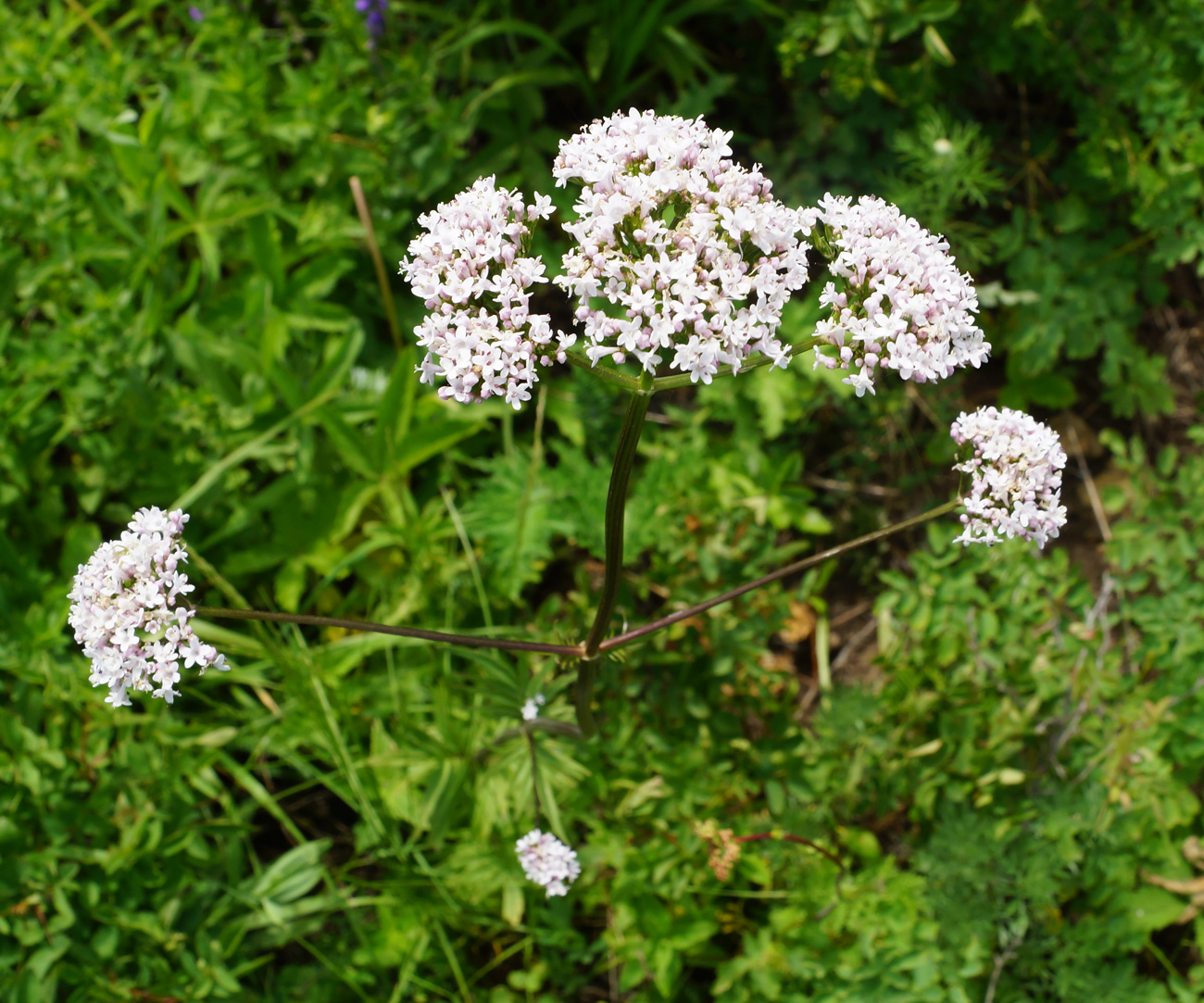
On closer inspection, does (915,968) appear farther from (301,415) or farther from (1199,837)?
(301,415)

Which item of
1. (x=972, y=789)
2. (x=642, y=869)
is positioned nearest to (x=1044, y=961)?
(x=972, y=789)

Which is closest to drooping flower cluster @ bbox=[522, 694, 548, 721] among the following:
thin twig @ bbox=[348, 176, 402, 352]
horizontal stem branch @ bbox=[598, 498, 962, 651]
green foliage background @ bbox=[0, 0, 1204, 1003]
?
green foliage background @ bbox=[0, 0, 1204, 1003]

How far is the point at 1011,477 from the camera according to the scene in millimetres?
2113

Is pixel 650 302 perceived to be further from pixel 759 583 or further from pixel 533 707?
pixel 533 707

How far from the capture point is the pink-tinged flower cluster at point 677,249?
5.98ft

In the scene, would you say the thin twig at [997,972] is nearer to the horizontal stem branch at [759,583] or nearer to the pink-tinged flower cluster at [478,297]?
the horizontal stem branch at [759,583]

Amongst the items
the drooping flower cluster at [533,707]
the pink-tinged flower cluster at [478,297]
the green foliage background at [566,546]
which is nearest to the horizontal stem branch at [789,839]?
the green foliage background at [566,546]

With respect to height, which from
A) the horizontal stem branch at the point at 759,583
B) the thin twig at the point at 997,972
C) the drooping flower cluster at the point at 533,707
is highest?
the horizontal stem branch at the point at 759,583

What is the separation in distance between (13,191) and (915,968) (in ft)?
14.9

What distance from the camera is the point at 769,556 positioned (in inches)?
141

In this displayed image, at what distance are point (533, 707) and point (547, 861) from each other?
470mm

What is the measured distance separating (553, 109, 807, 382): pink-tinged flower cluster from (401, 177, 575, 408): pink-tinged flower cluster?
11cm

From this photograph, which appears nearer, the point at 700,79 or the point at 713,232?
the point at 713,232

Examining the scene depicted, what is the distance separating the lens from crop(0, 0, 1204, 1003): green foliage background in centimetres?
317
